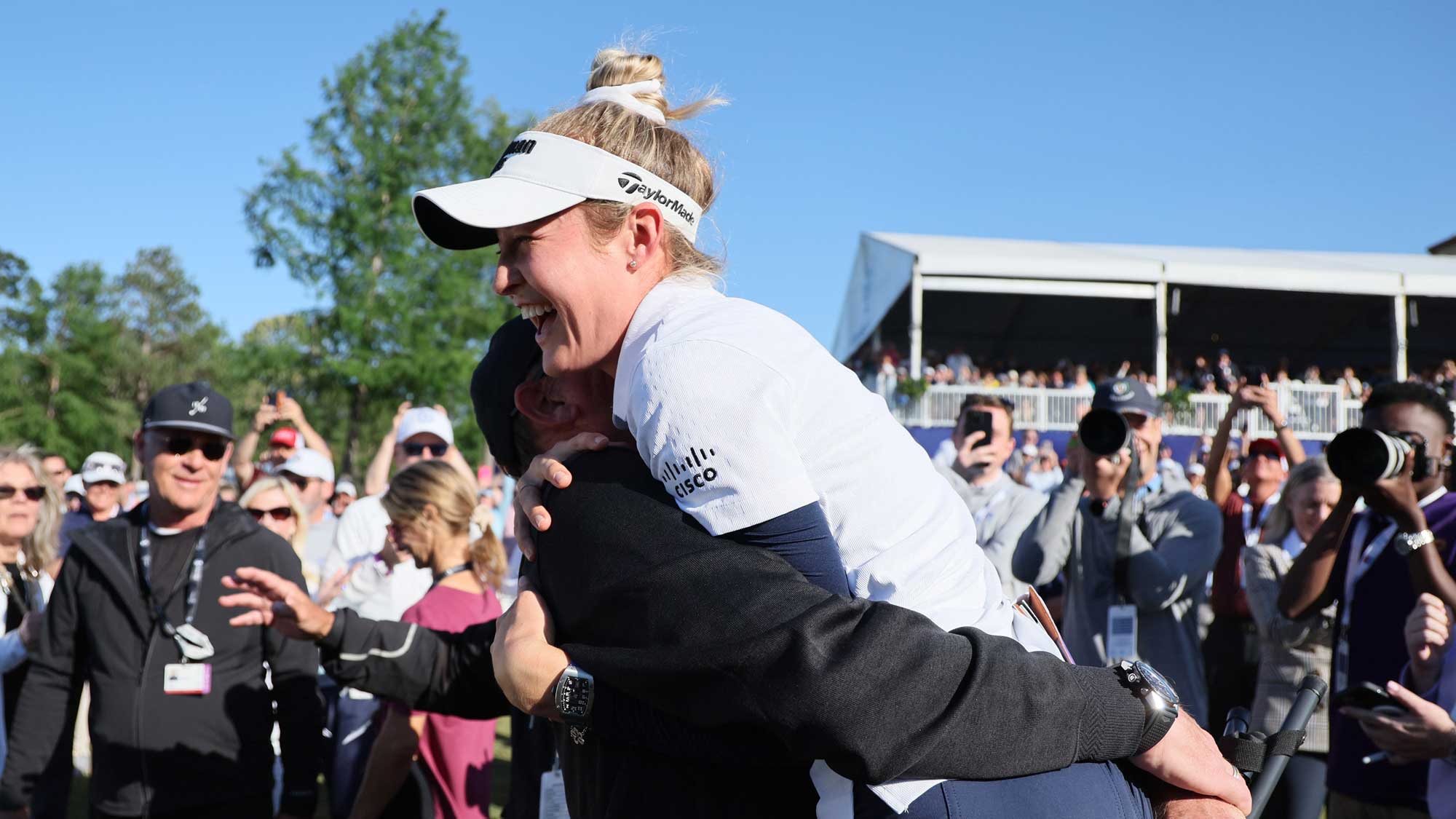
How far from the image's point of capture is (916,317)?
30.5 metres

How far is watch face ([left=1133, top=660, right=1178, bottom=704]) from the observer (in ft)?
5.30

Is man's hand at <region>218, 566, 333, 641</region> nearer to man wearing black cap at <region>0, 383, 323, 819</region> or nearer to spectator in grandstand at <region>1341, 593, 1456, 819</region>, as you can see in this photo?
man wearing black cap at <region>0, 383, 323, 819</region>

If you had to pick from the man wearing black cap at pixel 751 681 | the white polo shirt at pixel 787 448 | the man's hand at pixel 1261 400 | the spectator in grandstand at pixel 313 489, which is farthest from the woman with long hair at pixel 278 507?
the white polo shirt at pixel 787 448

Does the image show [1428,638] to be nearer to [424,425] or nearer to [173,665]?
[173,665]

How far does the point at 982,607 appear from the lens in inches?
64.7

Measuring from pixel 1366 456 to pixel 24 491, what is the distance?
18.3 ft

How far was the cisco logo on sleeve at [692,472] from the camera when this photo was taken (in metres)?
1.40

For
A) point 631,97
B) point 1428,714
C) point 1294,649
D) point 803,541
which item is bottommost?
point 1294,649

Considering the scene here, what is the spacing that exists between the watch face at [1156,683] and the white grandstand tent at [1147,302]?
95.5ft

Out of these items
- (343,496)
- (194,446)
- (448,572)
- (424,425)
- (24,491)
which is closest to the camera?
(194,446)

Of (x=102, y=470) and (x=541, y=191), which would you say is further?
(x=102, y=470)

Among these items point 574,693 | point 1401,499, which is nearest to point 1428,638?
point 1401,499

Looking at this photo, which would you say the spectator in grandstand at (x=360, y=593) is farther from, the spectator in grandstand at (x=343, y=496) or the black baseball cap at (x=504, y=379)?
the spectator in grandstand at (x=343, y=496)

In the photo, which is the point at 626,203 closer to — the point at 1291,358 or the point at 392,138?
the point at 392,138
